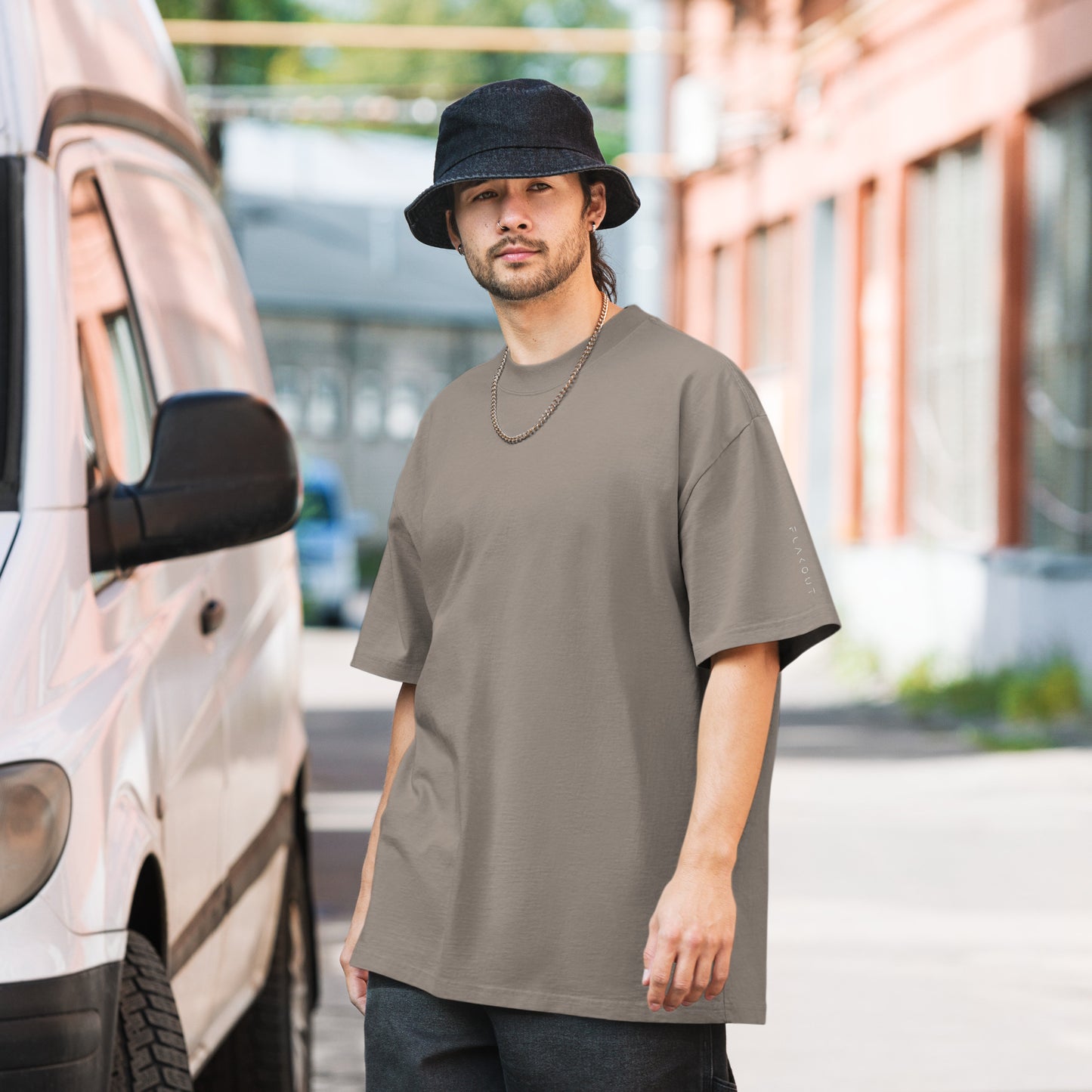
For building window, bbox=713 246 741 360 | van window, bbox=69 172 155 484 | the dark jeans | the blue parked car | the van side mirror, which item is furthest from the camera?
the blue parked car

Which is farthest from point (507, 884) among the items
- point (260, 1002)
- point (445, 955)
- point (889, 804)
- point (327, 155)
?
point (327, 155)

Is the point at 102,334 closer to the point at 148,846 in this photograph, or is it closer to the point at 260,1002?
the point at 148,846

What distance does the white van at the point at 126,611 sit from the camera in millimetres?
2865

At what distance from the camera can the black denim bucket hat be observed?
2717mm

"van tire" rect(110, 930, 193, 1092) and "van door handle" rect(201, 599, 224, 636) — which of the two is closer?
"van tire" rect(110, 930, 193, 1092)

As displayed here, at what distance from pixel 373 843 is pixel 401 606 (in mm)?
317

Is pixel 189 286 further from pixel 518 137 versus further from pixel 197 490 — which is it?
pixel 518 137

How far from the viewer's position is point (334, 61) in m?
66.1

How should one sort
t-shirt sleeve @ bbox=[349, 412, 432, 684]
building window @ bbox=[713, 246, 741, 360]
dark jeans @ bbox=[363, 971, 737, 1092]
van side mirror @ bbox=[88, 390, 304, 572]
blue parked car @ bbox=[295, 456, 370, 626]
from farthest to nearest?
blue parked car @ bbox=[295, 456, 370, 626], building window @ bbox=[713, 246, 741, 360], van side mirror @ bbox=[88, 390, 304, 572], t-shirt sleeve @ bbox=[349, 412, 432, 684], dark jeans @ bbox=[363, 971, 737, 1092]

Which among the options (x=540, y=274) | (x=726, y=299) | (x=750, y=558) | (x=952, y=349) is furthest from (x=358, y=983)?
(x=726, y=299)

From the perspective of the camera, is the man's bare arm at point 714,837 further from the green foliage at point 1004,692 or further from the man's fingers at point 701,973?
the green foliage at point 1004,692

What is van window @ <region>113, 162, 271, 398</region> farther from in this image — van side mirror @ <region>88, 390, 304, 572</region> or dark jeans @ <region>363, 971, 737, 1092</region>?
dark jeans @ <region>363, 971, 737, 1092</region>

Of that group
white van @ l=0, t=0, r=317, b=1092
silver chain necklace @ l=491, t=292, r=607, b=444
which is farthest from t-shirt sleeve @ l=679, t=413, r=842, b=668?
white van @ l=0, t=0, r=317, b=1092

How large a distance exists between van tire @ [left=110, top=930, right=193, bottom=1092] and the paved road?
1.88 m
